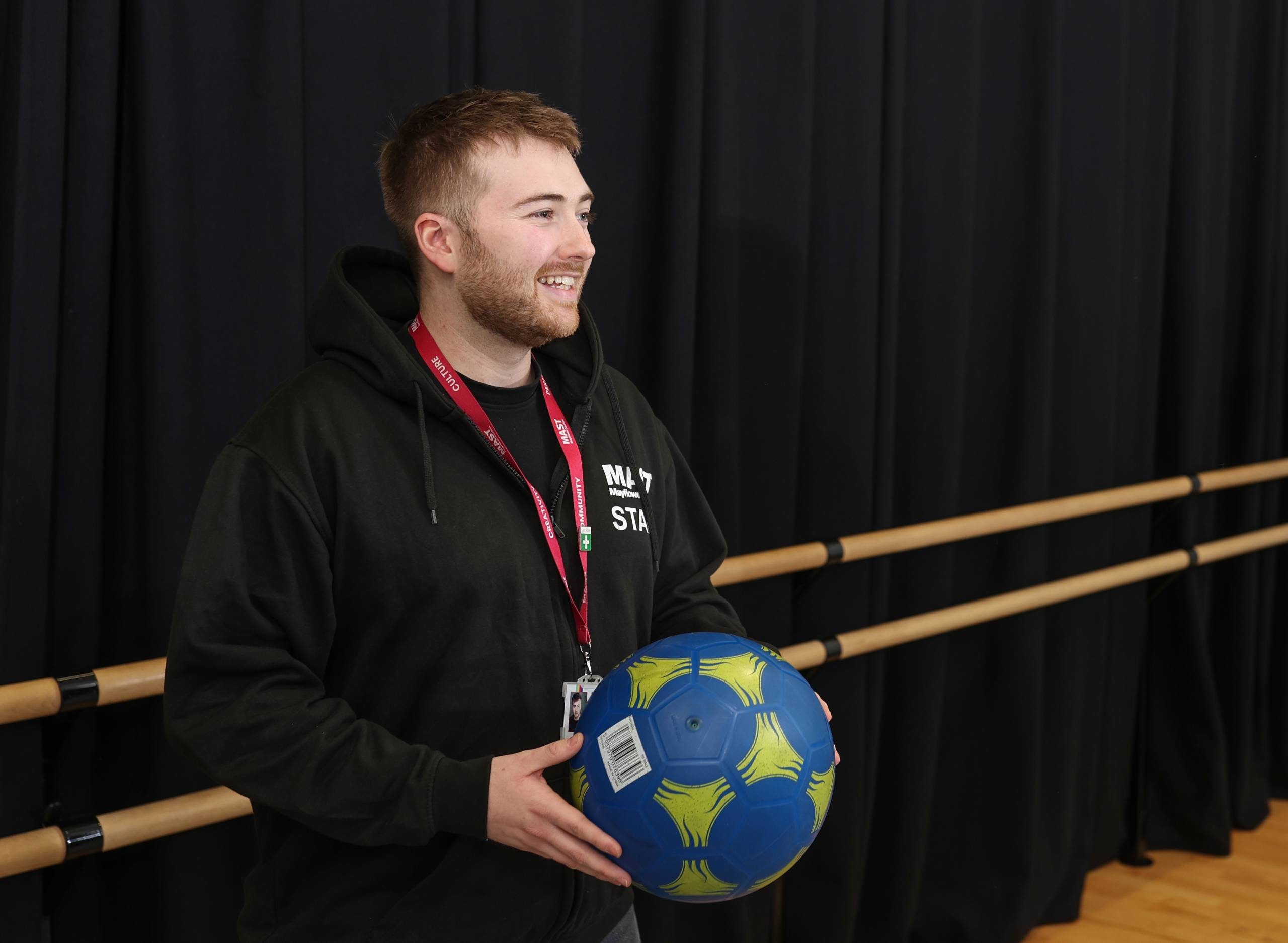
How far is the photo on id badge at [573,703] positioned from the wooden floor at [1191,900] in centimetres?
233

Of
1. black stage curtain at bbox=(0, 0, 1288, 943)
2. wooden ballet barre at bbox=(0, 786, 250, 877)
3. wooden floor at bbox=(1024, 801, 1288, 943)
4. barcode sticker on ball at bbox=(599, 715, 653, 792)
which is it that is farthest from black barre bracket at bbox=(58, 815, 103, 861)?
wooden floor at bbox=(1024, 801, 1288, 943)

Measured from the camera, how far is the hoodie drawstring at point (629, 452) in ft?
5.86

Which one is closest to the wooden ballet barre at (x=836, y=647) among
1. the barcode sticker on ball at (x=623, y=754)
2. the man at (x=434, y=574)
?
the man at (x=434, y=574)

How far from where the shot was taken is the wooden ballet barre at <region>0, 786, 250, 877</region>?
1.74 meters

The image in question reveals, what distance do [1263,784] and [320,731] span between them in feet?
12.5

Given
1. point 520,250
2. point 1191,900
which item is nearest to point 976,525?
point 1191,900

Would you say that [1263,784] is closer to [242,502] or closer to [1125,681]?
[1125,681]

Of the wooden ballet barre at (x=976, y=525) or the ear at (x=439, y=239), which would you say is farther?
the wooden ballet barre at (x=976, y=525)

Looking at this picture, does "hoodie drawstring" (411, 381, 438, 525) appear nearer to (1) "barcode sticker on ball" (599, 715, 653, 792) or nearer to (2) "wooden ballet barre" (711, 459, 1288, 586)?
(1) "barcode sticker on ball" (599, 715, 653, 792)

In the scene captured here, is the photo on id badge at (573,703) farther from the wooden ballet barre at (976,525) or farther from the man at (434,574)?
the wooden ballet barre at (976,525)

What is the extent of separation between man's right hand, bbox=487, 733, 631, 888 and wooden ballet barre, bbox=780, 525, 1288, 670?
1284mm

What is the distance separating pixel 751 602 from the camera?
Result: 289 cm

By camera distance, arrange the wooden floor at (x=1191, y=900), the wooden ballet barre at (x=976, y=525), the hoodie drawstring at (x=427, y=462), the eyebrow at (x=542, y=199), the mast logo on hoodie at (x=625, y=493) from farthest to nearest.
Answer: the wooden floor at (x=1191, y=900) → the wooden ballet barre at (x=976, y=525) → the mast logo on hoodie at (x=625, y=493) → the eyebrow at (x=542, y=199) → the hoodie drawstring at (x=427, y=462)

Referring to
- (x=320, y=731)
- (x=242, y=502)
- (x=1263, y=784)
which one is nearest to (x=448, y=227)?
(x=242, y=502)
